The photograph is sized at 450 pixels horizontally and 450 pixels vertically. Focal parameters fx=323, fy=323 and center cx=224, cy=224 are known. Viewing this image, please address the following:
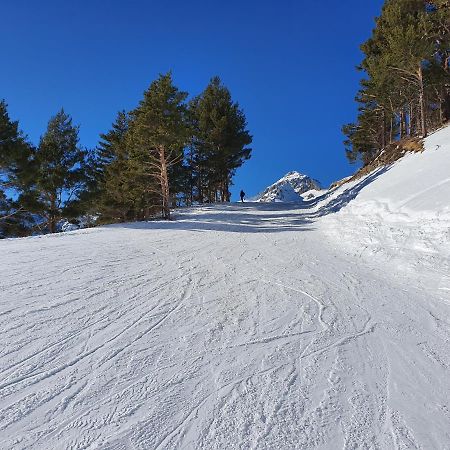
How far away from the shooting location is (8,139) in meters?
17.7

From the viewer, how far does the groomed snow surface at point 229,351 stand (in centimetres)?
246

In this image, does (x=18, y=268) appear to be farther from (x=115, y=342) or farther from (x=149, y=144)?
(x=149, y=144)

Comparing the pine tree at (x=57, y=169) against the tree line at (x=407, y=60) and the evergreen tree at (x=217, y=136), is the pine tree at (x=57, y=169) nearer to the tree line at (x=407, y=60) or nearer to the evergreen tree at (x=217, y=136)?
the evergreen tree at (x=217, y=136)

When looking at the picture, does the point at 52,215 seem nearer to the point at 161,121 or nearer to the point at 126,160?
the point at 126,160

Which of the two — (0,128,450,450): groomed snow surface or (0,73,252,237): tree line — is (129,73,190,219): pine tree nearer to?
(0,73,252,237): tree line

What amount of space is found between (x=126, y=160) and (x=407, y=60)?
19.4 meters

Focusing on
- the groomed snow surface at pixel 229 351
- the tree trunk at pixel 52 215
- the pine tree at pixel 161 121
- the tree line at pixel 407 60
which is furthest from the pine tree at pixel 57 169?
the tree line at pixel 407 60

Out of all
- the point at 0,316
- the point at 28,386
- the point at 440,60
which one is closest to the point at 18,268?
the point at 0,316

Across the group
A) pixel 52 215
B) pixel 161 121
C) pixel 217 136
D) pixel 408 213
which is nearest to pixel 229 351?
pixel 408 213

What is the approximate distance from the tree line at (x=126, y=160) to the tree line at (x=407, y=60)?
12.4m

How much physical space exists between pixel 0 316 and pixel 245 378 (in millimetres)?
3500

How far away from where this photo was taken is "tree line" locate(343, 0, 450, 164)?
1889 cm

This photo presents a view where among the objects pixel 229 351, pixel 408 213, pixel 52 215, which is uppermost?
pixel 52 215

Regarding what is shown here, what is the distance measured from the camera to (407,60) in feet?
62.6
